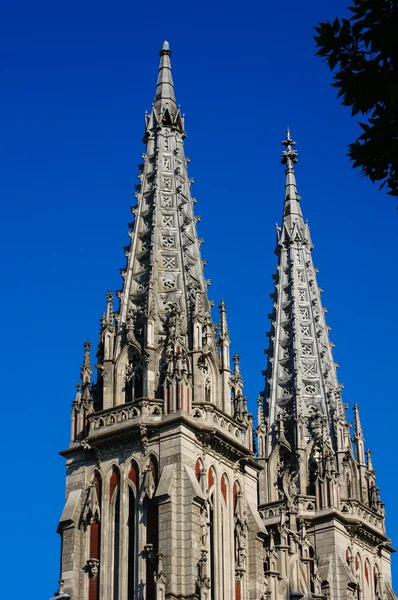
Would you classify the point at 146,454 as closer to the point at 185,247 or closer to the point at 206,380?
the point at 206,380

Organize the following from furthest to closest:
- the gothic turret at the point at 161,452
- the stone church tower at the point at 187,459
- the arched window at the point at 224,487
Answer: the arched window at the point at 224,487, the stone church tower at the point at 187,459, the gothic turret at the point at 161,452

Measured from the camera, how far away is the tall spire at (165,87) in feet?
183

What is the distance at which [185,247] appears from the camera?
51469 millimetres

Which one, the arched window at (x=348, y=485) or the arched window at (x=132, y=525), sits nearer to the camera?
the arched window at (x=132, y=525)

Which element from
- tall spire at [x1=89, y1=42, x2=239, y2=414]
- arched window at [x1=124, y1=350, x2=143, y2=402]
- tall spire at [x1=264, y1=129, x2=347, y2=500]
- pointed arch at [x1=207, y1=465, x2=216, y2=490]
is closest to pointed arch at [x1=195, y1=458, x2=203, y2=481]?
pointed arch at [x1=207, y1=465, x2=216, y2=490]

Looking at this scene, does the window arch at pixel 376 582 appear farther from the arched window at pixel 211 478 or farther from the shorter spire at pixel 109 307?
the shorter spire at pixel 109 307

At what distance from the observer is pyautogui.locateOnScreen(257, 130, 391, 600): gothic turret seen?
5334 centimetres

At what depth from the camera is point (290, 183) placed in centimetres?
6825

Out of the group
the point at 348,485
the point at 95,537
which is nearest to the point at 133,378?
the point at 95,537

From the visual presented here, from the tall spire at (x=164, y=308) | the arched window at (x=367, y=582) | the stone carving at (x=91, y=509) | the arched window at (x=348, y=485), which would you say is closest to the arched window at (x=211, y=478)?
the tall spire at (x=164, y=308)

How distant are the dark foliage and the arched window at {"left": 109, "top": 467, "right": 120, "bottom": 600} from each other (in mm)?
28016

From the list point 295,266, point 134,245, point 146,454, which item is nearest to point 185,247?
point 134,245

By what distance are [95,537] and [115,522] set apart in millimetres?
870

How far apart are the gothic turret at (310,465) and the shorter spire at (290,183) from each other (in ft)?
10.4
